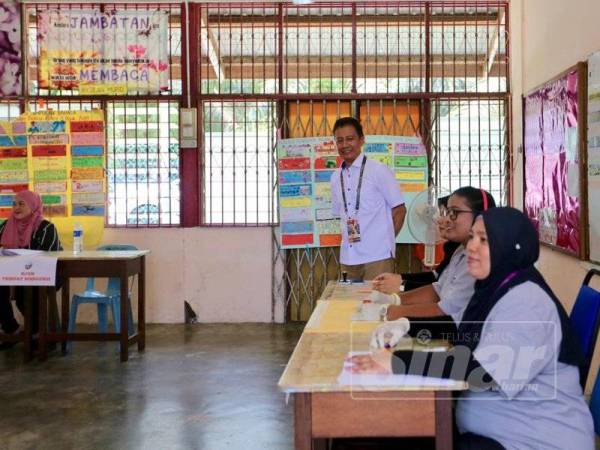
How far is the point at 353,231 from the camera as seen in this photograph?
4.39m

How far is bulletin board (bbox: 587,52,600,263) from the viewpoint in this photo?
12.1 feet

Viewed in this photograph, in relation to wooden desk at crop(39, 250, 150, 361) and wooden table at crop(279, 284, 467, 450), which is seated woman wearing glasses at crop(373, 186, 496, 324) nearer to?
wooden table at crop(279, 284, 467, 450)

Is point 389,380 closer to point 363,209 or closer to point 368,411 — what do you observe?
point 368,411

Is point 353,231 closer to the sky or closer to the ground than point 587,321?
closer to the sky

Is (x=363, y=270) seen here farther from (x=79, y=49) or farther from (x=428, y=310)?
(x=79, y=49)

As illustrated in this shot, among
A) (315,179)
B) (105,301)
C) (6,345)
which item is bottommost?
(6,345)

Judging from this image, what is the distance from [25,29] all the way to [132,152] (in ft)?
4.88

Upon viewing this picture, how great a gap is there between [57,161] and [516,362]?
5.52m

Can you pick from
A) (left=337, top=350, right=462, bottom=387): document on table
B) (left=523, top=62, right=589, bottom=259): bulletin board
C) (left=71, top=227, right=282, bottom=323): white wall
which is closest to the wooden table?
(left=337, top=350, right=462, bottom=387): document on table

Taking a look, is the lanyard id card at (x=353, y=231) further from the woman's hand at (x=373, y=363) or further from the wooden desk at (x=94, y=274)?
the woman's hand at (x=373, y=363)

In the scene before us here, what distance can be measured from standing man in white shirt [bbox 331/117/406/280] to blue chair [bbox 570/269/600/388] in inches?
78.8

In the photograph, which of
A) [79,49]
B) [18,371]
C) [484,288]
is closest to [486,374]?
[484,288]

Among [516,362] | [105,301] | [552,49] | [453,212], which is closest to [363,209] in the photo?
[552,49]

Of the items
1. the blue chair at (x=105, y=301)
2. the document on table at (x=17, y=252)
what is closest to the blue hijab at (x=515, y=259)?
the blue chair at (x=105, y=301)
